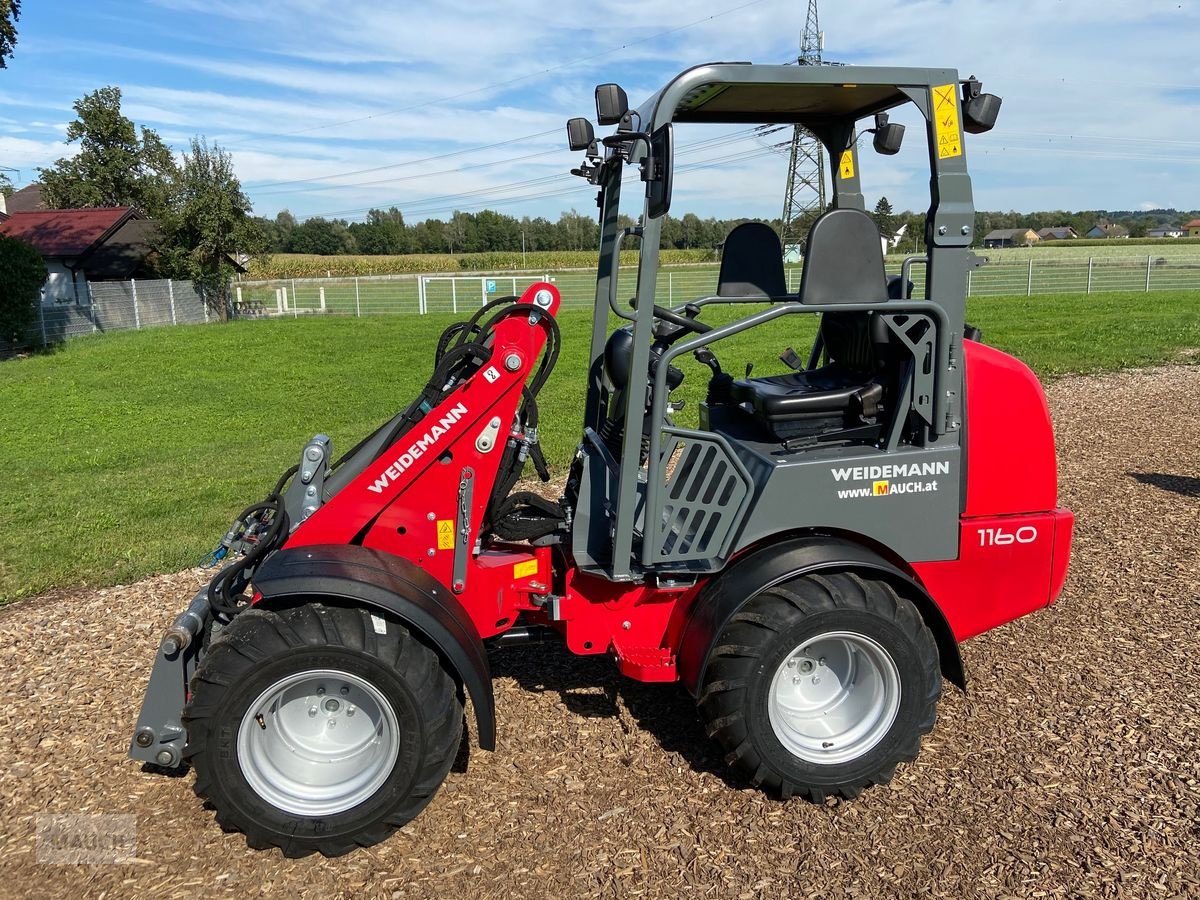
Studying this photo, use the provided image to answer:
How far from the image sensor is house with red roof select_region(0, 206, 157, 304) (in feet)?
110

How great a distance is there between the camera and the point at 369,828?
135 inches

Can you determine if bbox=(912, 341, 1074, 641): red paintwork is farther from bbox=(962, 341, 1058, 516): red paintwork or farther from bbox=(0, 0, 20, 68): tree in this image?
bbox=(0, 0, 20, 68): tree

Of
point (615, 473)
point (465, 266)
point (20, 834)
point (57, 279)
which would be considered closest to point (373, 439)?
point (615, 473)

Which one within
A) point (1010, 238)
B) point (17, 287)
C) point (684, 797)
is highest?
point (1010, 238)

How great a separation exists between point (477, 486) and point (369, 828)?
1368 mm

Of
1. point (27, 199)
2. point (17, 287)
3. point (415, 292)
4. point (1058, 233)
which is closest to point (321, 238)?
point (27, 199)

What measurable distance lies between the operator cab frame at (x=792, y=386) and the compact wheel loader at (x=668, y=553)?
0.04ft

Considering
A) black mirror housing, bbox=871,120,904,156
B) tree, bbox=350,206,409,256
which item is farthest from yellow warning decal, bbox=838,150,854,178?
tree, bbox=350,206,409,256

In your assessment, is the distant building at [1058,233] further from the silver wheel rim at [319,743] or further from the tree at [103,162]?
the silver wheel rim at [319,743]

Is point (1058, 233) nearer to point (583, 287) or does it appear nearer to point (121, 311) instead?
point (583, 287)

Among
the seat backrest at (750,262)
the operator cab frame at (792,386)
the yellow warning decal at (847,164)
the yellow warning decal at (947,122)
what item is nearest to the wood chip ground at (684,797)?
the operator cab frame at (792,386)

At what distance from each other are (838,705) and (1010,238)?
88.4 metres

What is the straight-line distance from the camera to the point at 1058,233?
10006cm

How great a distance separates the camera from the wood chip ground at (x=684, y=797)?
10.8 ft
